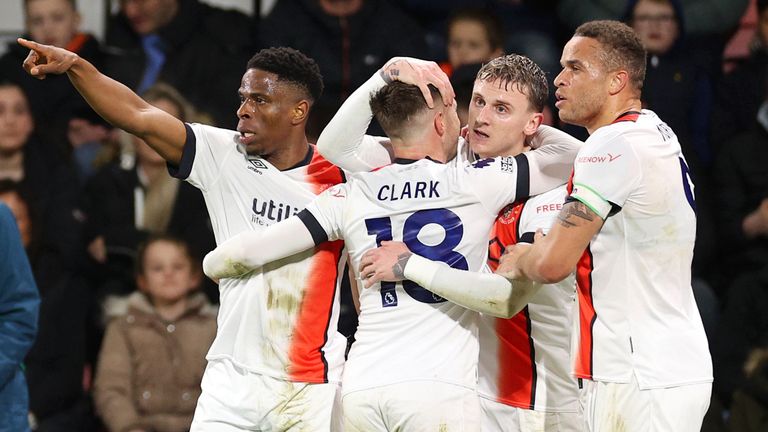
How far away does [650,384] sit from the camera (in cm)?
431

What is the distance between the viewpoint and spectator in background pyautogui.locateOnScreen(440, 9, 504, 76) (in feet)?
26.8

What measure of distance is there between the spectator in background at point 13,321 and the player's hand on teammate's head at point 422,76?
2.36m

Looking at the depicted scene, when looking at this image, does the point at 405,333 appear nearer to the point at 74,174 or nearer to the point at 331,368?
the point at 331,368

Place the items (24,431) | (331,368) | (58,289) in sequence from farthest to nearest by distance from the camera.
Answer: (58,289) → (24,431) → (331,368)

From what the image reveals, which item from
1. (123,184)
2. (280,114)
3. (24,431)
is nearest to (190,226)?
(123,184)

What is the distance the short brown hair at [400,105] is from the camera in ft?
15.3

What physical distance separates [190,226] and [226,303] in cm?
322

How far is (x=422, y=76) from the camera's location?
4.68 m

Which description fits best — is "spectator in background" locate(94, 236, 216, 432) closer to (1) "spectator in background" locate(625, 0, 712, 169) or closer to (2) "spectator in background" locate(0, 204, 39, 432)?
(2) "spectator in background" locate(0, 204, 39, 432)

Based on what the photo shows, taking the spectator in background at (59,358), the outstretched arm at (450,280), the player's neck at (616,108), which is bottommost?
the spectator in background at (59,358)

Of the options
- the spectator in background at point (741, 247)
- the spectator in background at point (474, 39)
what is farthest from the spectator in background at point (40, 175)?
the spectator in background at point (741, 247)

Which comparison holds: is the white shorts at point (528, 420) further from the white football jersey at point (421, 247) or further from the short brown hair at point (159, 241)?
the short brown hair at point (159, 241)

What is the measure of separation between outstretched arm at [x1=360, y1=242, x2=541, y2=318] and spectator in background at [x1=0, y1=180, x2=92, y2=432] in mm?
4160

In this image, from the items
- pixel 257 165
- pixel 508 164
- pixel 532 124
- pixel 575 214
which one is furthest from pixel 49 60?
pixel 575 214
